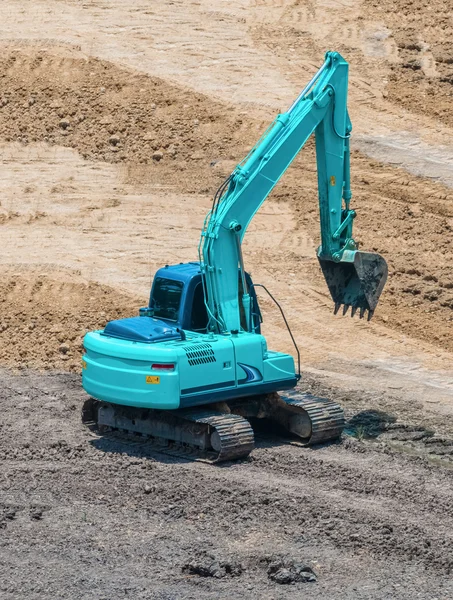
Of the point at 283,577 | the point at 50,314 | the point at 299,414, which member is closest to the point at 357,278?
the point at 299,414

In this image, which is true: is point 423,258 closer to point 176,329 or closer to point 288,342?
point 288,342

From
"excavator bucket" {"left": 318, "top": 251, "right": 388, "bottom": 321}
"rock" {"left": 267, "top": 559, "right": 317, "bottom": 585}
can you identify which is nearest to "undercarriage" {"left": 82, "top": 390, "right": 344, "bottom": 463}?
"excavator bucket" {"left": 318, "top": 251, "right": 388, "bottom": 321}

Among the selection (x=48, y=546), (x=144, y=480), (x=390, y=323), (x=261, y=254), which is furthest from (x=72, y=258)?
(x=48, y=546)

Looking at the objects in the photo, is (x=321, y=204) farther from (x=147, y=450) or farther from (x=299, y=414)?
(x=147, y=450)

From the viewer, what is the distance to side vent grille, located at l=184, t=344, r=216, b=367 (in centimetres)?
1407

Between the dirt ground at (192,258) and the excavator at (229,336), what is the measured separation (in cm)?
40

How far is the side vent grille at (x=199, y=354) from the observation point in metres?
14.1

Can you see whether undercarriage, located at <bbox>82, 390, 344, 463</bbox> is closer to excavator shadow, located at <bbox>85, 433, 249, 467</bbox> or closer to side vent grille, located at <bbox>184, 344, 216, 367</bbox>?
excavator shadow, located at <bbox>85, 433, 249, 467</bbox>

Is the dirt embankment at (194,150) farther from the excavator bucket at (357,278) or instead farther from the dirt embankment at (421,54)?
the excavator bucket at (357,278)

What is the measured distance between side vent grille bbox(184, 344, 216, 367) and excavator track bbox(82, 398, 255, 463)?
2.23 feet

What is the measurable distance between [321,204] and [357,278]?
45.1 inches

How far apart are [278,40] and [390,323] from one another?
10.3 m

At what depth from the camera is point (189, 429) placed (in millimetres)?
14375

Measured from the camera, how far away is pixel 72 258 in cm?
2298
